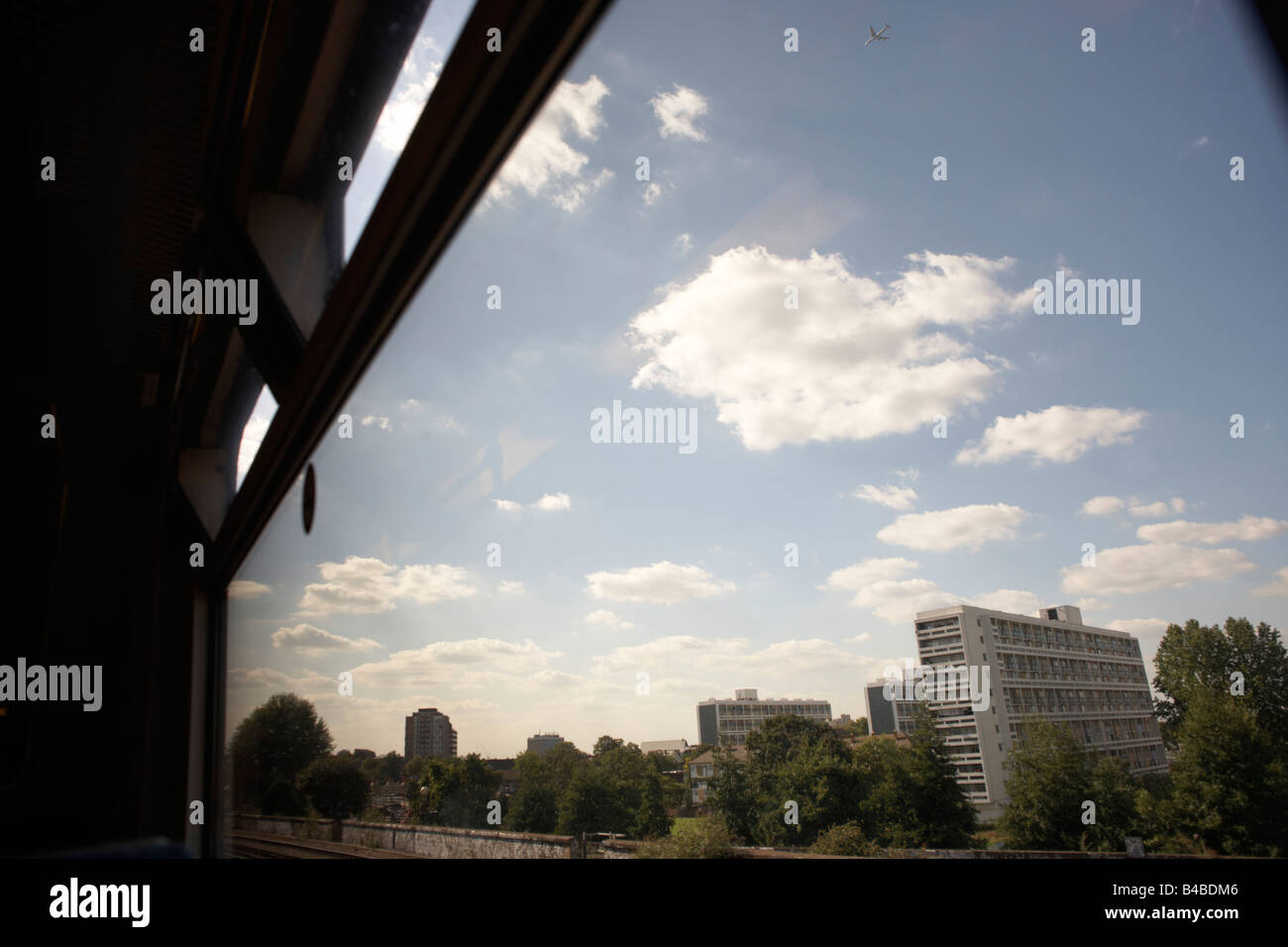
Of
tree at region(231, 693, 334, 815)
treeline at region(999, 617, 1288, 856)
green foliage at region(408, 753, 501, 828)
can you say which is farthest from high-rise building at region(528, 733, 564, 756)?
tree at region(231, 693, 334, 815)

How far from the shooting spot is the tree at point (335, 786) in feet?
5.90

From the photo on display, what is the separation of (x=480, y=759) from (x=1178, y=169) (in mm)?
1289

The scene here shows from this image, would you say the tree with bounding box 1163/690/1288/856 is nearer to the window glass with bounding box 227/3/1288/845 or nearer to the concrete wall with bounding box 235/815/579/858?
the window glass with bounding box 227/3/1288/845

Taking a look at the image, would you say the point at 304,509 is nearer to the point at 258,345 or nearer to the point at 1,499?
the point at 258,345

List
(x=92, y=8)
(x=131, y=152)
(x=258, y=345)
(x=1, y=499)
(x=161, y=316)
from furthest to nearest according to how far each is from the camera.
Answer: (x=1, y=499) < (x=161, y=316) < (x=131, y=152) < (x=258, y=345) < (x=92, y=8)

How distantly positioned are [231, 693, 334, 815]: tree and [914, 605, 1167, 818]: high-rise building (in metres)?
1.97

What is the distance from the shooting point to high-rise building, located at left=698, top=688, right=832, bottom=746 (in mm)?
641

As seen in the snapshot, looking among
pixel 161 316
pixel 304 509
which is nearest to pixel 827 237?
pixel 304 509

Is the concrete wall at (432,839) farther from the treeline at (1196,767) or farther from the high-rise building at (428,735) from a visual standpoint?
the treeline at (1196,767)

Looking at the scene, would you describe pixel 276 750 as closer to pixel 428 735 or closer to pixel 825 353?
pixel 428 735

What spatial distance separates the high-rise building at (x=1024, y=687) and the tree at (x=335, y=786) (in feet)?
5.63
